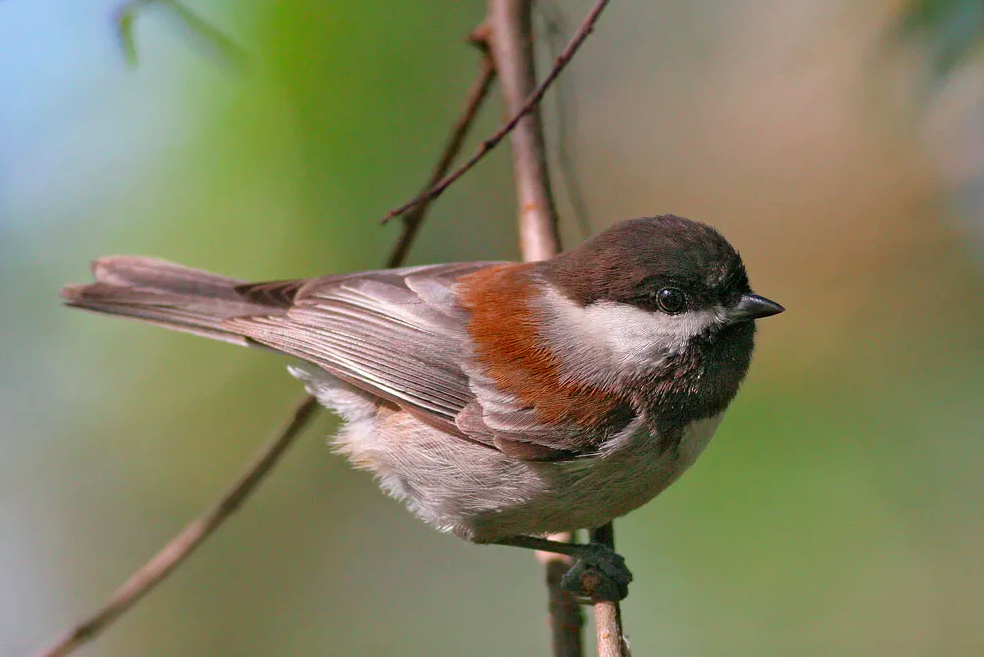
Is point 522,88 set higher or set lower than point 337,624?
higher

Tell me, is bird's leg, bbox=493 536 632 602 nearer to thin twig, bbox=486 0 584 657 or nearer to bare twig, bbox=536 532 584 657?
bare twig, bbox=536 532 584 657

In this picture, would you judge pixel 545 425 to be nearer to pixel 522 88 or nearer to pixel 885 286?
pixel 522 88

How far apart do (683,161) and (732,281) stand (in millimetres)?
3767

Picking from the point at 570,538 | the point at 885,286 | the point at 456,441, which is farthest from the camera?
the point at 885,286

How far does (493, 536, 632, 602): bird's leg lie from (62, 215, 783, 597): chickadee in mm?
11

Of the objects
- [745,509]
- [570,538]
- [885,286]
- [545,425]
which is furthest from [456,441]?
[885,286]

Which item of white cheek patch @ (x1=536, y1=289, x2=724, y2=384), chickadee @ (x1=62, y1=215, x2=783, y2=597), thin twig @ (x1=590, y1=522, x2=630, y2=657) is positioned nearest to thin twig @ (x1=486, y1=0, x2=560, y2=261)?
chickadee @ (x1=62, y1=215, x2=783, y2=597)

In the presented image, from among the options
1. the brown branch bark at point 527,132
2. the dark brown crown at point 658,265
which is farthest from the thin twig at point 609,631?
the dark brown crown at point 658,265

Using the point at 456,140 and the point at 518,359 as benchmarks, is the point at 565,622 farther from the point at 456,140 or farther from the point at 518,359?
the point at 456,140

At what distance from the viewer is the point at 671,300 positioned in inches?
109

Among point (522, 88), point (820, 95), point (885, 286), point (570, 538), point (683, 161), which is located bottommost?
point (570, 538)

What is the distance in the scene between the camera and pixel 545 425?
2.85 metres

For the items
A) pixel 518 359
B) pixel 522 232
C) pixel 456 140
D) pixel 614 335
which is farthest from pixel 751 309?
pixel 456 140

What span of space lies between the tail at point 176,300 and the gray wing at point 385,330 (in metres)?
0.03
